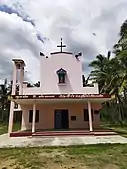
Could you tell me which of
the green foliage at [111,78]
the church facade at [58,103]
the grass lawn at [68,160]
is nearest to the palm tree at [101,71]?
the green foliage at [111,78]

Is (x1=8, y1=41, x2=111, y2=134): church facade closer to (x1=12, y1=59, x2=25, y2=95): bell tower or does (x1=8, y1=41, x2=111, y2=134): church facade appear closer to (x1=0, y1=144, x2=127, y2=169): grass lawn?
(x1=12, y1=59, x2=25, y2=95): bell tower

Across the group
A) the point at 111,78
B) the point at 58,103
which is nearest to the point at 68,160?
the point at 58,103

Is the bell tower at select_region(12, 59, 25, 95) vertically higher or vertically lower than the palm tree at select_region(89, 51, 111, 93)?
lower

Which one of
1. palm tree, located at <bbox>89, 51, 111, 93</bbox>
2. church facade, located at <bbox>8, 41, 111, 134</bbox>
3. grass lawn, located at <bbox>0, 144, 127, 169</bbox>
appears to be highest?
palm tree, located at <bbox>89, 51, 111, 93</bbox>

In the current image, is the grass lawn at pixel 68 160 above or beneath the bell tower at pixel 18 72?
beneath

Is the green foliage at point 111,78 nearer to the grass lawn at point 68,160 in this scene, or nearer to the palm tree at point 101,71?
the palm tree at point 101,71

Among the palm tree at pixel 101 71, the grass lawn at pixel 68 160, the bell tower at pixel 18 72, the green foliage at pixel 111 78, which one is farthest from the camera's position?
the palm tree at pixel 101 71

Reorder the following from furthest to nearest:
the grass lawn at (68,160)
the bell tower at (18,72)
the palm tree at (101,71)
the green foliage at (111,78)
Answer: the palm tree at (101,71)
the green foliage at (111,78)
the bell tower at (18,72)
the grass lawn at (68,160)

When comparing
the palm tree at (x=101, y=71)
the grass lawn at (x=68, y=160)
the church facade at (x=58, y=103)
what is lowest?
the grass lawn at (x=68, y=160)

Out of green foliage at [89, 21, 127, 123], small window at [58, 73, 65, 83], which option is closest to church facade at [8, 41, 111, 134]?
small window at [58, 73, 65, 83]

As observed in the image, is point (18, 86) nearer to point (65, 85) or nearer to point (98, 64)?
point (65, 85)

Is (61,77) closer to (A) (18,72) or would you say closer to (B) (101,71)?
(A) (18,72)

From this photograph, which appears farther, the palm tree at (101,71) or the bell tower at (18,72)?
the palm tree at (101,71)

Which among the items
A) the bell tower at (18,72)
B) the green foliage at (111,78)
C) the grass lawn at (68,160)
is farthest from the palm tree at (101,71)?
the grass lawn at (68,160)
